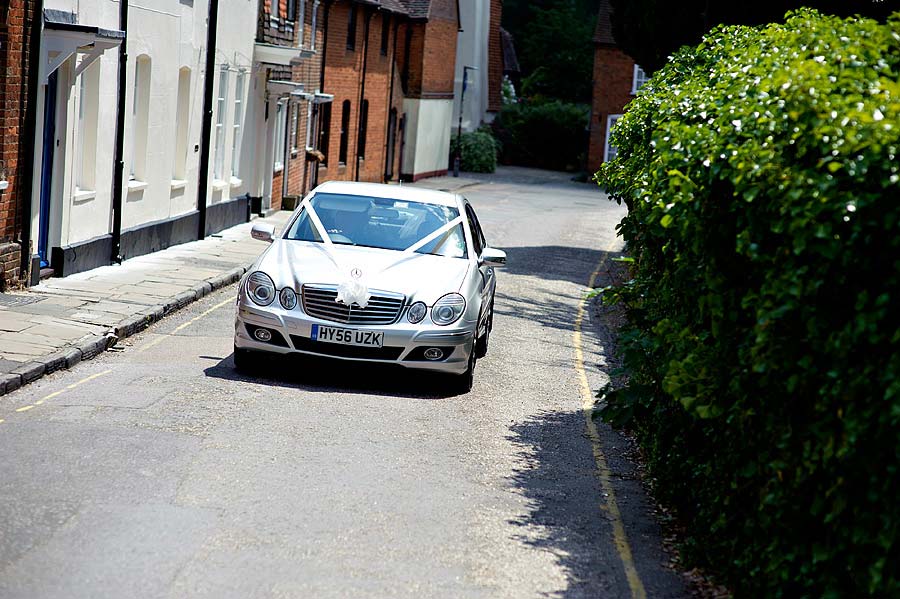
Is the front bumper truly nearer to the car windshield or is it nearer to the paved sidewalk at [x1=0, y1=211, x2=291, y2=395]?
the car windshield

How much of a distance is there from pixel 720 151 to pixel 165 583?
323 cm

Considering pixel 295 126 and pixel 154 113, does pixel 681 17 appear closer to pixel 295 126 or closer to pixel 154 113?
pixel 154 113

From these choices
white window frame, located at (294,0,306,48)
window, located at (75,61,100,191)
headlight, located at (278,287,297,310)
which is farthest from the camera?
white window frame, located at (294,0,306,48)

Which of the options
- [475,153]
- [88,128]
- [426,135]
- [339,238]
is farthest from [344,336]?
[475,153]

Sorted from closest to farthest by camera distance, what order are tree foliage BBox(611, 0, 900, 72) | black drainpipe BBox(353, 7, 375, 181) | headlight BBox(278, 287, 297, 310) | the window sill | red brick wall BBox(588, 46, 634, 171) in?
headlight BBox(278, 287, 297, 310)
the window sill
tree foliage BBox(611, 0, 900, 72)
black drainpipe BBox(353, 7, 375, 181)
red brick wall BBox(588, 46, 634, 171)

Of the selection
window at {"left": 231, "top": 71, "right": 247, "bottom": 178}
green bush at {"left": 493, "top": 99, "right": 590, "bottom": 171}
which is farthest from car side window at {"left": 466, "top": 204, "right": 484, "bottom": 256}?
green bush at {"left": 493, "top": 99, "right": 590, "bottom": 171}

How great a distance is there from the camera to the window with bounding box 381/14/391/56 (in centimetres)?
4383

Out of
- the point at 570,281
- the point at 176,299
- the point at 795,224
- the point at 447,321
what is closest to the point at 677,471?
the point at 795,224

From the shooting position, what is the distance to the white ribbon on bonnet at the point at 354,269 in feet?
34.5

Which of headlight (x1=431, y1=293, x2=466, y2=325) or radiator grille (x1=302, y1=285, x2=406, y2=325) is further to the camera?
headlight (x1=431, y1=293, x2=466, y2=325)

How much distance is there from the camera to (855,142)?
4754mm

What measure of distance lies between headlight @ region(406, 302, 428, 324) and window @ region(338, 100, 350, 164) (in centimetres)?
2983

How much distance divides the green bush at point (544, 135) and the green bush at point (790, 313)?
185 ft

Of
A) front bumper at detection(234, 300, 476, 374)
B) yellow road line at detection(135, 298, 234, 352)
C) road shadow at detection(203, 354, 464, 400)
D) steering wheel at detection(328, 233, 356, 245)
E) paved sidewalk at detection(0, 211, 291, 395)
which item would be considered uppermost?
steering wheel at detection(328, 233, 356, 245)
